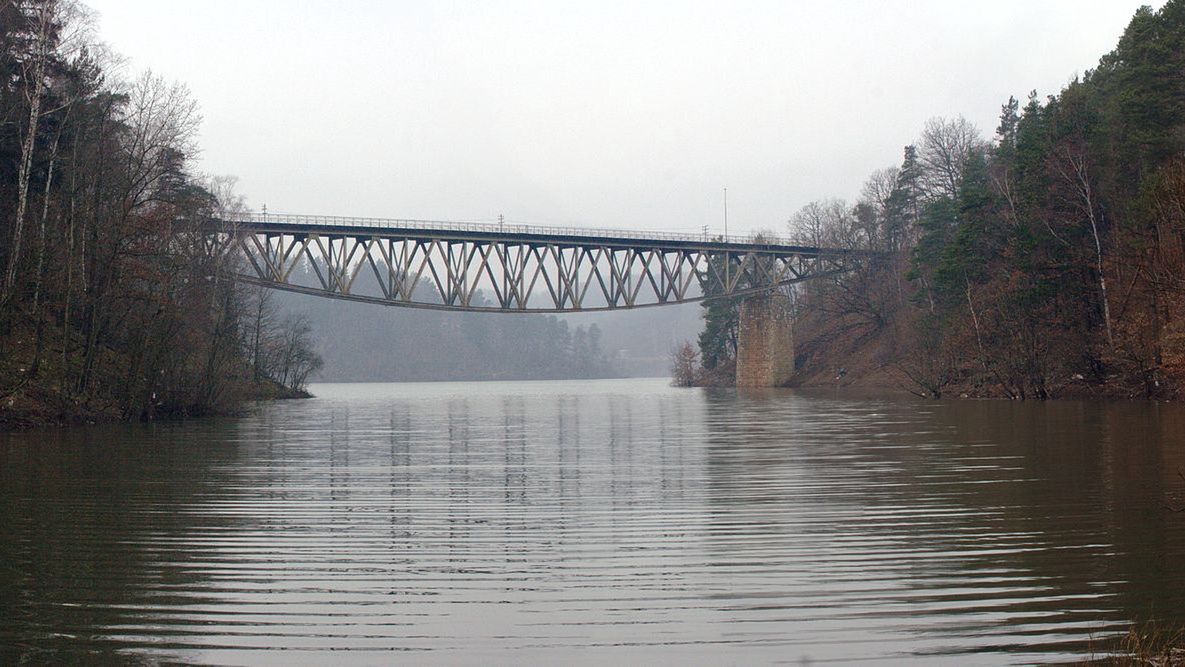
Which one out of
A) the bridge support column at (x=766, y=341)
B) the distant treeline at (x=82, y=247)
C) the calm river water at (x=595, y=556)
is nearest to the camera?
the calm river water at (x=595, y=556)

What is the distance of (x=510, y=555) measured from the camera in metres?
11.7

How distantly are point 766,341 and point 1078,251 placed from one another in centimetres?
5368

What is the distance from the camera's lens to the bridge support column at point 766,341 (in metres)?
105

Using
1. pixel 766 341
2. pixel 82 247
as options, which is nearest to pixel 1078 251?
pixel 82 247

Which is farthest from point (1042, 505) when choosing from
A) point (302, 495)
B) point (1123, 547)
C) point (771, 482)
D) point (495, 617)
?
point (302, 495)

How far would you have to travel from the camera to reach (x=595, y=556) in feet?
37.8

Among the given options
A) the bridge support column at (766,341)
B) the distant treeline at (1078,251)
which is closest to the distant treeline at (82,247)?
the distant treeline at (1078,251)

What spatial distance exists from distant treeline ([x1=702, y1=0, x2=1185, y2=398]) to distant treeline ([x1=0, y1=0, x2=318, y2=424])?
34.0m

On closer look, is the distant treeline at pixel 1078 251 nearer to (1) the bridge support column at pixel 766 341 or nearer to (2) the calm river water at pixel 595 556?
(2) the calm river water at pixel 595 556

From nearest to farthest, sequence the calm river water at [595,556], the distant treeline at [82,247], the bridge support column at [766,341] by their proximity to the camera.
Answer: the calm river water at [595,556]
the distant treeline at [82,247]
the bridge support column at [766,341]

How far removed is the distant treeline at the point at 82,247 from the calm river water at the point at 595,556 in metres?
16.7

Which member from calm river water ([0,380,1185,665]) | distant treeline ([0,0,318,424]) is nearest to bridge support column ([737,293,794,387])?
distant treeline ([0,0,318,424])

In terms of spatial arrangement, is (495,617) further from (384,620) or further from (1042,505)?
(1042,505)

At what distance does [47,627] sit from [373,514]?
6665mm
